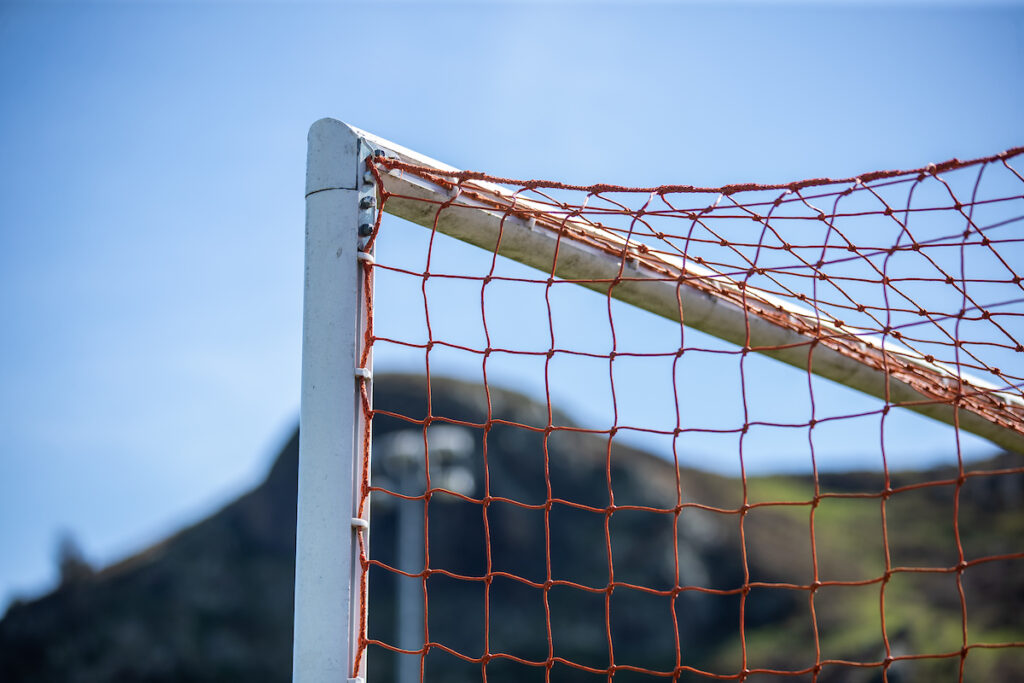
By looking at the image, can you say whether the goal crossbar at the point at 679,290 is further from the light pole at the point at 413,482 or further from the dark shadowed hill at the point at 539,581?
the dark shadowed hill at the point at 539,581

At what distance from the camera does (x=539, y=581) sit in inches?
1064

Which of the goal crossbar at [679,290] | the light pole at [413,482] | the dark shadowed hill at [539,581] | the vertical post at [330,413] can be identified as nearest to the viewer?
the vertical post at [330,413]

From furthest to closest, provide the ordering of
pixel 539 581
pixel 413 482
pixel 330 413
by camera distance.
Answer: pixel 539 581, pixel 413 482, pixel 330 413

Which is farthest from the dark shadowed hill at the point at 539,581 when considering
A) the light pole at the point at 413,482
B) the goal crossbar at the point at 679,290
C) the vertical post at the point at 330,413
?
the vertical post at the point at 330,413

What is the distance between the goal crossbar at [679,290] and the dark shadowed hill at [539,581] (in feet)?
73.1

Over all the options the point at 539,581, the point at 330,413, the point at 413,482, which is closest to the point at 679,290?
the point at 330,413

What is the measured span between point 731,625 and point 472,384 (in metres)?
10.6

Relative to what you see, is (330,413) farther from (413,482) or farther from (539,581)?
(539,581)

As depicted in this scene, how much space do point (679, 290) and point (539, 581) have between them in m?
25.3

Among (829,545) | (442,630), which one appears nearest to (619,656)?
(442,630)

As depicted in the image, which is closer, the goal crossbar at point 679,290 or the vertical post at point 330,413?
the vertical post at point 330,413

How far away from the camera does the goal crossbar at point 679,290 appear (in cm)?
231

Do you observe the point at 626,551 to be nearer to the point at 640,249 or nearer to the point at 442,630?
the point at 442,630

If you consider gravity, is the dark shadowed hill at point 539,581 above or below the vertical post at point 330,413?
above
